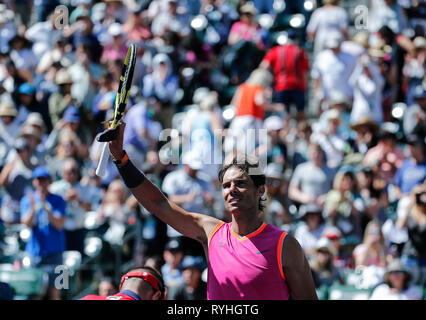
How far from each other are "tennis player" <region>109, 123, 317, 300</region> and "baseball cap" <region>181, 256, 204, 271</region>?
3.48m

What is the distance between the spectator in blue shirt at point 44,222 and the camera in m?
8.67

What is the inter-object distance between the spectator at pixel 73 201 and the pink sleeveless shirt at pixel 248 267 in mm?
4558

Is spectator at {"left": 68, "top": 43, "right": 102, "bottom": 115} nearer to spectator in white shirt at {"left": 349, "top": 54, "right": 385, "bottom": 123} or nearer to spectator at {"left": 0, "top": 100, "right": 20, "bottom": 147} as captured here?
spectator at {"left": 0, "top": 100, "right": 20, "bottom": 147}

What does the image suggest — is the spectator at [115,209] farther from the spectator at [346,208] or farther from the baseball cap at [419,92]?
the baseball cap at [419,92]

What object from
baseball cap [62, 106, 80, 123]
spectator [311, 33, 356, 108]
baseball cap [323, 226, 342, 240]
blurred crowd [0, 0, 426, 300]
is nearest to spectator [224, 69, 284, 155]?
blurred crowd [0, 0, 426, 300]

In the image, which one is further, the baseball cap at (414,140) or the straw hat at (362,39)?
the straw hat at (362,39)

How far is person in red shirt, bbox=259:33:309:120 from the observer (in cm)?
1116

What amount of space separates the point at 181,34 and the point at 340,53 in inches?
84.1

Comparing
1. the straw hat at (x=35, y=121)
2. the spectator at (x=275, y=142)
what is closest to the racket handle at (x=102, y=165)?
the spectator at (x=275, y=142)

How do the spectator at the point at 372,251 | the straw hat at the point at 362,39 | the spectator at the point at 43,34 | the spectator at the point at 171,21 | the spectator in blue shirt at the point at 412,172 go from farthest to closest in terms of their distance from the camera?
the spectator at the point at 43,34 < the spectator at the point at 171,21 < the straw hat at the point at 362,39 < the spectator in blue shirt at the point at 412,172 < the spectator at the point at 372,251

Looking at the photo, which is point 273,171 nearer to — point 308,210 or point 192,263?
point 308,210

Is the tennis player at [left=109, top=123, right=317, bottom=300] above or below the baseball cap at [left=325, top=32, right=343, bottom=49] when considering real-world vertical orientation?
above

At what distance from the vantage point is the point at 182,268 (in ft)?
27.8
